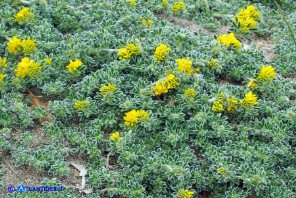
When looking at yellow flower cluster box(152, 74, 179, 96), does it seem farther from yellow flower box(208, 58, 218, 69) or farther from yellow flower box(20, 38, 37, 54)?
yellow flower box(20, 38, 37, 54)

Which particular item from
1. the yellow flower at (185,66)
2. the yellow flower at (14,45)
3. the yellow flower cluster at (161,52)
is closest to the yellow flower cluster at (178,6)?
the yellow flower cluster at (161,52)

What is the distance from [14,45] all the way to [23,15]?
0.38m

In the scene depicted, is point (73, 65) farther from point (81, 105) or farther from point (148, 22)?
point (148, 22)

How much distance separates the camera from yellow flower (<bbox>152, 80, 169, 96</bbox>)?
3893mm

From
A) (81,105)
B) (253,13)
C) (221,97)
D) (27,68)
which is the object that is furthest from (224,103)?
(27,68)

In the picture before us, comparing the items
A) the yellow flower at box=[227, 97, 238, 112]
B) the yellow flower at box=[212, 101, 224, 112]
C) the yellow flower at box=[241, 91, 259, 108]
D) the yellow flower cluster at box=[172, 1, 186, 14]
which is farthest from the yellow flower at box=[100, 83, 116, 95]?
the yellow flower cluster at box=[172, 1, 186, 14]

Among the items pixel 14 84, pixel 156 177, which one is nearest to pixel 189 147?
pixel 156 177

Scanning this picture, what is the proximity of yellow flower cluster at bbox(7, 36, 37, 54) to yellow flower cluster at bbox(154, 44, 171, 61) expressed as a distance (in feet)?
3.13

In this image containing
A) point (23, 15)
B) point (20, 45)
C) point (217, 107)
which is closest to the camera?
point (217, 107)

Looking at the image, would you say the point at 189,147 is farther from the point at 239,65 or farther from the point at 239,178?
the point at 239,65

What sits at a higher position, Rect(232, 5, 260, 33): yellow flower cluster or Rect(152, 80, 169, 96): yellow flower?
Rect(232, 5, 260, 33): yellow flower cluster

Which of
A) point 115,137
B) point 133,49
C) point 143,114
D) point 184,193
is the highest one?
point 133,49

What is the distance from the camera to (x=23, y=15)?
4.46 meters

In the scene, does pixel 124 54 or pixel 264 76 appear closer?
pixel 264 76
